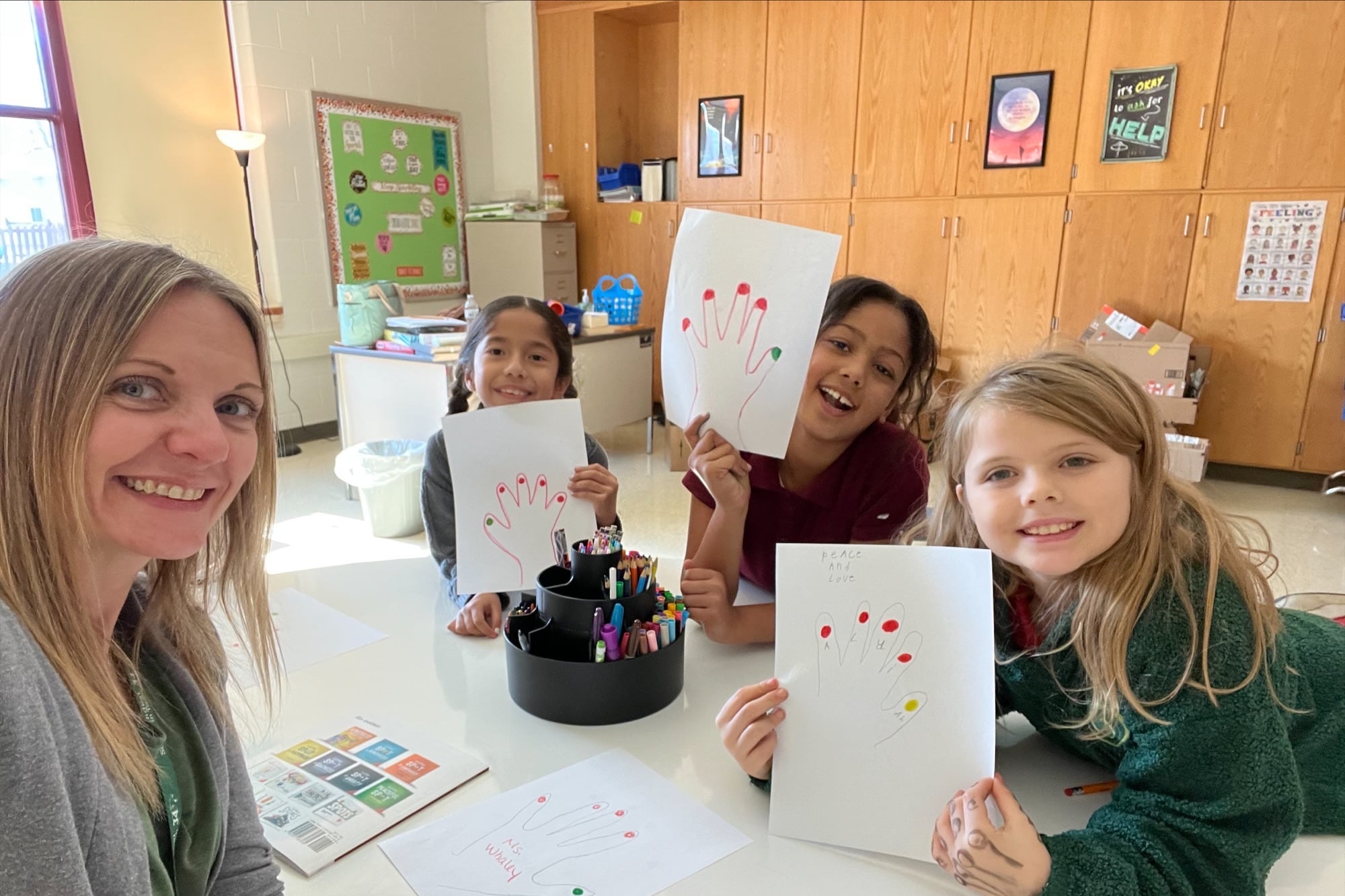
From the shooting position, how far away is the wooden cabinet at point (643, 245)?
5242mm

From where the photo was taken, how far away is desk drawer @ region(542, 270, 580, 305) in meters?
5.32

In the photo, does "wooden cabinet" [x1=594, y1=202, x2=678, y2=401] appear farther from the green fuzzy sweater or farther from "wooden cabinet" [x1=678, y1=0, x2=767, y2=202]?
the green fuzzy sweater

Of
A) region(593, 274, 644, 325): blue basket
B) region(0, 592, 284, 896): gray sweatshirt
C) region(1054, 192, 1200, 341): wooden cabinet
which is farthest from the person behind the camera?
region(593, 274, 644, 325): blue basket

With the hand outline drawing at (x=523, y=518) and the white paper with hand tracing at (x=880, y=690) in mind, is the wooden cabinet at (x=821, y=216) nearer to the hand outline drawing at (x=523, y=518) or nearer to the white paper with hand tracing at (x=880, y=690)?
the hand outline drawing at (x=523, y=518)

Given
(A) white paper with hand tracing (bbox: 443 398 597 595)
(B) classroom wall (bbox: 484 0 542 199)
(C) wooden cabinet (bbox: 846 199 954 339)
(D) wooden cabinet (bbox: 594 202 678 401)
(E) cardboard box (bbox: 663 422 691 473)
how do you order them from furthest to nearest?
(B) classroom wall (bbox: 484 0 542 199), (D) wooden cabinet (bbox: 594 202 678 401), (C) wooden cabinet (bbox: 846 199 954 339), (E) cardboard box (bbox: 663 422 691 473), (A) white paper with hand tracing (bbox: 443 398 597 595)

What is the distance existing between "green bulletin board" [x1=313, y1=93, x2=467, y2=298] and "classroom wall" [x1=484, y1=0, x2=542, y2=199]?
0.34m

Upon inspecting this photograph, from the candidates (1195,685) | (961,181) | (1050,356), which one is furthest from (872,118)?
(1195,685)

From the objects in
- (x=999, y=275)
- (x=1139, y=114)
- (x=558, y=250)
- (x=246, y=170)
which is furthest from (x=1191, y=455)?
(x=246, y=170)

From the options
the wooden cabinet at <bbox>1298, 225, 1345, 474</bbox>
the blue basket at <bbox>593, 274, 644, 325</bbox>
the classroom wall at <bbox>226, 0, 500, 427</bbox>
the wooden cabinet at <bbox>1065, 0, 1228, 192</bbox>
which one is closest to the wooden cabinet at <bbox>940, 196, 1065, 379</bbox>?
the wooden cabinet at <bbox>1065, 0, 1228, 192</bbox>

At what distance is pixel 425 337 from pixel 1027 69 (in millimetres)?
3166

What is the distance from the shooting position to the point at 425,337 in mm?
3324

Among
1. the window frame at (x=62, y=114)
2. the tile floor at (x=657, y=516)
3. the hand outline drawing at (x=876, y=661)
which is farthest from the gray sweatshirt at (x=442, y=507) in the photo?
the window frame at (x=62, y=114)

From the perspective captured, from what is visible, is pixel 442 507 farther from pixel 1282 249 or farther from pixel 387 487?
pixel 1282 249

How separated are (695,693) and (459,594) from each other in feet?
1.36
